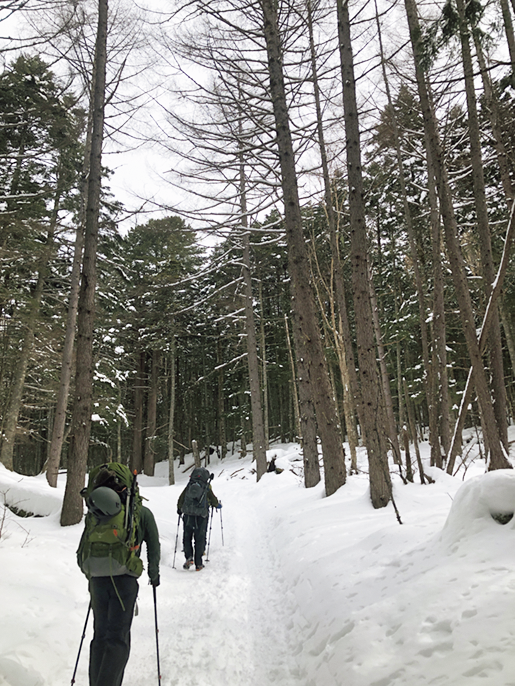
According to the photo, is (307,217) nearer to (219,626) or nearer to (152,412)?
(219,626)

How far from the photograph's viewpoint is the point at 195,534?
648cm

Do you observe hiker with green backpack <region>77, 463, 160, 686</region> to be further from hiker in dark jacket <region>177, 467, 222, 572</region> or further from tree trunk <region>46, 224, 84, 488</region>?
tree trunk <region>46, 224, 84, 488</region>

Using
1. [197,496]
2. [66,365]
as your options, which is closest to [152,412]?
[66,365]

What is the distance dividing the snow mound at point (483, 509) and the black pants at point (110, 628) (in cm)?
255

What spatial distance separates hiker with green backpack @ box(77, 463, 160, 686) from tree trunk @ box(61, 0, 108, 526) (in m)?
3.92

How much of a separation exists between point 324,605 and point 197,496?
3489mm

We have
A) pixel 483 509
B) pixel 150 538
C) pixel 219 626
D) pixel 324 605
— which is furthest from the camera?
pixel 219 626

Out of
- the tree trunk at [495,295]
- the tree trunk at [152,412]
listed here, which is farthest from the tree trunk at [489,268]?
the tree trunk at [152,412]

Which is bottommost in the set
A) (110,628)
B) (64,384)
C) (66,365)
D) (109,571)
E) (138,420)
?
(110,628)

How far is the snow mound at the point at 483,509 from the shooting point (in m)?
3.01

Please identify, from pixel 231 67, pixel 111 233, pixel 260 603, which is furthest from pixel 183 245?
pixel 260 603

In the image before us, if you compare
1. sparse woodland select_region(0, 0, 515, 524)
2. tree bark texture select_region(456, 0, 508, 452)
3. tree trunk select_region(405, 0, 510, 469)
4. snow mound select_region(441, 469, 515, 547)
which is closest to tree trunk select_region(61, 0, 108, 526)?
sparse woodland select_region(0, 0, 515, 524)

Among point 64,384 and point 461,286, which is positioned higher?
point 461,286

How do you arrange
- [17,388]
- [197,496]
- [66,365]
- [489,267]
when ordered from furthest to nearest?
[17,388], [66,365], [489,267], [197,496]
